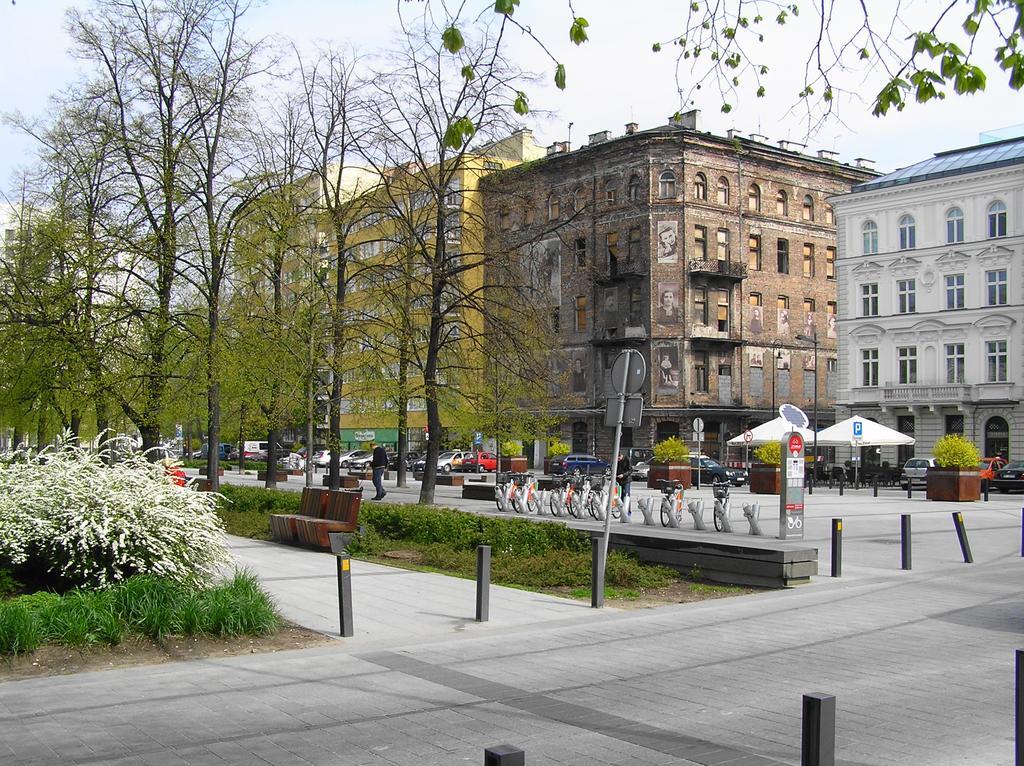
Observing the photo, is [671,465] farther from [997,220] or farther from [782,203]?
[782,203]

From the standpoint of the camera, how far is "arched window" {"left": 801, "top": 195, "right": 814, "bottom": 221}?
68688 mm

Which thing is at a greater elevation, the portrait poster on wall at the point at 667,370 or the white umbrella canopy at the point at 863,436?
the portrait poster on wall at the point at 667,370

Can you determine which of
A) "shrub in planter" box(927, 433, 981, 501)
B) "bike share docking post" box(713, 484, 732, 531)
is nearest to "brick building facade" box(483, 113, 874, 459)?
"shrub in planter" box(927, 433, 981, 501)

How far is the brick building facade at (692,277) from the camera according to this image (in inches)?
2445

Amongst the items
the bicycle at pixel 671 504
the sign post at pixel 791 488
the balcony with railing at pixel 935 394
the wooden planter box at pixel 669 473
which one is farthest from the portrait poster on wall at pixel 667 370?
the sign post at pixel 791 488

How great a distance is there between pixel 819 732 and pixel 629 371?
941cm

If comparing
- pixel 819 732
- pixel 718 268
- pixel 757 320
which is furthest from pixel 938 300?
pixel 819 732

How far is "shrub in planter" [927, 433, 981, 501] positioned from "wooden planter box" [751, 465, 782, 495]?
563 centimetres

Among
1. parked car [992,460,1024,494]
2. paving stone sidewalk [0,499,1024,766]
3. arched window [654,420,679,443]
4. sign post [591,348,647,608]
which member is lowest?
paving stone sidewalk [0,499,1024,766]

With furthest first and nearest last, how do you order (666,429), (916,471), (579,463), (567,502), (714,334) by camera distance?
(714,334)
(666,429)
(579,463)
(916,471)
(567,502)

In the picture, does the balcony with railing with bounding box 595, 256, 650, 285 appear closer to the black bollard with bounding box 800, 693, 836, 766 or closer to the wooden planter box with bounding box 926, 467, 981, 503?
the wooden planter box with bounding box 926, 467, 981, 503

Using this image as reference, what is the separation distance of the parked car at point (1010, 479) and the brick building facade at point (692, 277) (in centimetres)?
2049

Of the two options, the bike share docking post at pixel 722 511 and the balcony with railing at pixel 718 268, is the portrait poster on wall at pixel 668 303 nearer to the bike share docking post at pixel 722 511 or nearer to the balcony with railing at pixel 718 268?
the balcony with railing at pixel 718 268

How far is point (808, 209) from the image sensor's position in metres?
69.0
